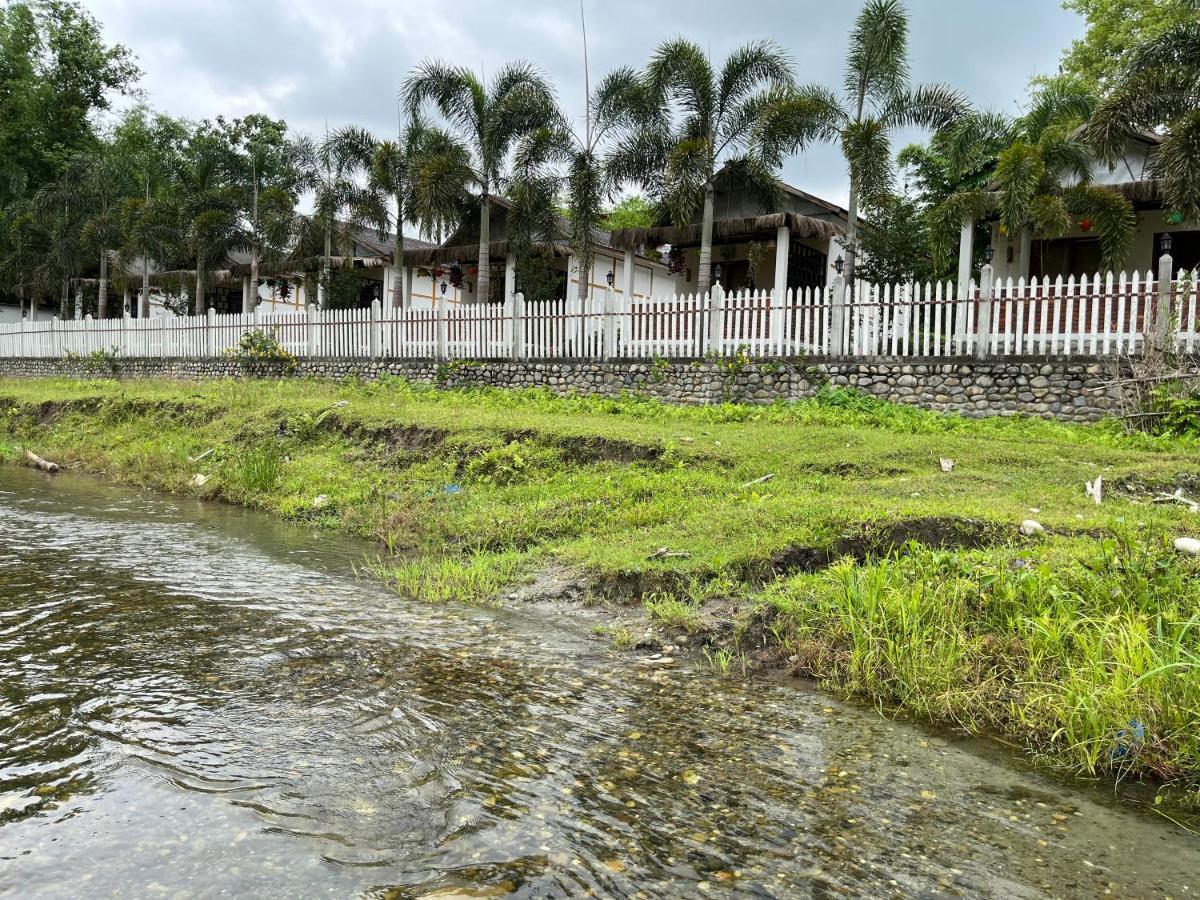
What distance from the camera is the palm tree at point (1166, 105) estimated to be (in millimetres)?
12562

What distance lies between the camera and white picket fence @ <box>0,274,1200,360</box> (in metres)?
11.2

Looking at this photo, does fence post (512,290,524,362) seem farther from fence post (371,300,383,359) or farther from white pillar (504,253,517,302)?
white pillar (504,253,517,302)

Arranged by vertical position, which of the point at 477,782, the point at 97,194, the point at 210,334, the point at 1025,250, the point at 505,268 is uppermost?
the point at 97,194

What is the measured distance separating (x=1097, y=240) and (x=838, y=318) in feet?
35.1

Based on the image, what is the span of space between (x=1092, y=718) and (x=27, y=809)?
4.20 metres

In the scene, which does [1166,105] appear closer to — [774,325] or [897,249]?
[774,325]

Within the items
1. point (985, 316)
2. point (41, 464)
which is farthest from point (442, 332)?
point (985, 316)

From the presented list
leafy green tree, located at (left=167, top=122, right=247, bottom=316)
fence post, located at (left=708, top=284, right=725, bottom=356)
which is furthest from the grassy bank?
leafy green tree, located at (left=167, top=122, right=247, bottom=316)

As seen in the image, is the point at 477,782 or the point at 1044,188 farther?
the point at 1044,188

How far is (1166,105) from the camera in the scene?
1299cm

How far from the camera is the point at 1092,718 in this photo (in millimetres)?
3656

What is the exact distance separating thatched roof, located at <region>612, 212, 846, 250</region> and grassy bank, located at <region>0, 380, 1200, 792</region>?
986cm

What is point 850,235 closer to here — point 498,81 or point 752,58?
point 752,58

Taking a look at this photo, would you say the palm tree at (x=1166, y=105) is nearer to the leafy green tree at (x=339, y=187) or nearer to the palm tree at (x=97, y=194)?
the leafy green tree at (x=339, y=187)
